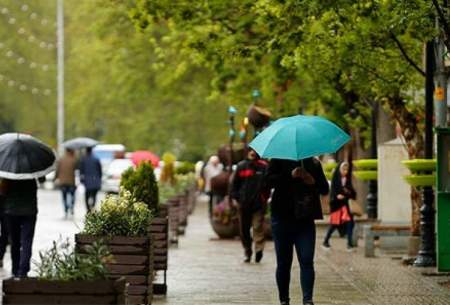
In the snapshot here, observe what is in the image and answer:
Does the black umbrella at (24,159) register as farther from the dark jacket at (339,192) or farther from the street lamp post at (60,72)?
the street lamp post at (60,72)

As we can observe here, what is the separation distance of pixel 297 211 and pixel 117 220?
5.62 feet

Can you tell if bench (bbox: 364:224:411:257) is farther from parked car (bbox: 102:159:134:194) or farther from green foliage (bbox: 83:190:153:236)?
parked car (bbox: 102:159:134:194)

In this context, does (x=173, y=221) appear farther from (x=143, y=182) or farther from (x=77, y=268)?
(x=77, y=268)

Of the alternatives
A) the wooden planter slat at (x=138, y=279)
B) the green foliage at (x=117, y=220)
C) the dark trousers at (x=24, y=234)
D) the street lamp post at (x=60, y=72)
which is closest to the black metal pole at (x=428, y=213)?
the dark trousers at (x=24, y=234)

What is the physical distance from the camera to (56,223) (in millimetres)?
37062

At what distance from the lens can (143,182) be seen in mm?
21469

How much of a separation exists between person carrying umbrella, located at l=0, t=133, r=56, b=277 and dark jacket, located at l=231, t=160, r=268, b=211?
5.75 m

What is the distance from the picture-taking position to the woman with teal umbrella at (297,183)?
15.1 metres

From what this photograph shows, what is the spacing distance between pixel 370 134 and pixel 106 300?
24.2 m

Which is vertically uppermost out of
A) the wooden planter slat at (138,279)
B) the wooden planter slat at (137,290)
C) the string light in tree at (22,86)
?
the string light in tree at (22,86)

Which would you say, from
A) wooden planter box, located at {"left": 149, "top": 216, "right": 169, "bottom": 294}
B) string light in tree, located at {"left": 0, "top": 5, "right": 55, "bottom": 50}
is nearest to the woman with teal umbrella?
wooden planter box, located at {"left": 149, "top": 216, "right": 169, "bottom": 294}

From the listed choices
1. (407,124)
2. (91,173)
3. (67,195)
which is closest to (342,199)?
(407,124)

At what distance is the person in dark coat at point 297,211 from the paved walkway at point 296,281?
1667 millimetres

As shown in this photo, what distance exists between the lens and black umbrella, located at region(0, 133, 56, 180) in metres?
17.8
